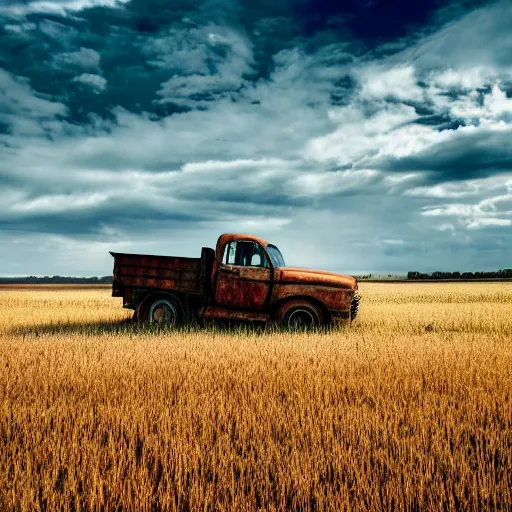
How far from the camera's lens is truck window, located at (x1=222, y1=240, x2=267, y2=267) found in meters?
12.0

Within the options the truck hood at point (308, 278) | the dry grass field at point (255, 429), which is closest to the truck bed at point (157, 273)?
the truck hood at point (308, 278)

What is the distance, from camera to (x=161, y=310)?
41.2ft

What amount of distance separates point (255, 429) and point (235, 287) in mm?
7349

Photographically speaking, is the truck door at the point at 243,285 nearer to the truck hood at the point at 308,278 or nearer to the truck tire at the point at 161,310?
the truck hood at the point at 308,278

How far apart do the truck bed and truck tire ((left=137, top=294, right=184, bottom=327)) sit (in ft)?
1.19

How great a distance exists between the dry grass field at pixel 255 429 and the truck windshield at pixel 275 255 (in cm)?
357

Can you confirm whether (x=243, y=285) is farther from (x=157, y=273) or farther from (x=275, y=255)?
(x=157, y=273)

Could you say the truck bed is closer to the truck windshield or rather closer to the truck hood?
the truck windshield

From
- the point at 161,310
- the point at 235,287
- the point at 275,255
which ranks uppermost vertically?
the point at 275,255

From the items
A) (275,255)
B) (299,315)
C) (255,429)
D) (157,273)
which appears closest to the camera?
(255,429)

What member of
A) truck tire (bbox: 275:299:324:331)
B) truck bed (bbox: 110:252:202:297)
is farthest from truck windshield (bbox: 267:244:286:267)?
truck bed (bbox: 110:252:202:297)

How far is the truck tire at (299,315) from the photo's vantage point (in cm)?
1188

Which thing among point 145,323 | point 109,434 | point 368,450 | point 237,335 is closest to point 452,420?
point 368,450

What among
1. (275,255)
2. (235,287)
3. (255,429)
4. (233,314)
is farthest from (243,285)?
(255,429)
